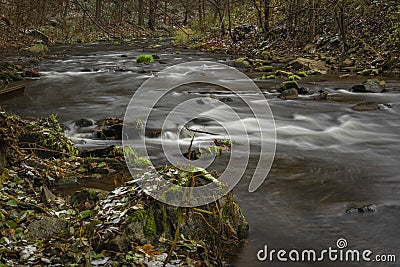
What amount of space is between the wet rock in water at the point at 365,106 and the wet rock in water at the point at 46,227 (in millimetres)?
8206

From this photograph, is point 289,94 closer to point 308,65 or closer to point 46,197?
point 308,65

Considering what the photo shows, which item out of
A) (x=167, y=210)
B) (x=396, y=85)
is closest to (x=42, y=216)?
(x=167, y=210)

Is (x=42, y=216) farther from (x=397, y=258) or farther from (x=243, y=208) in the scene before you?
(x=397, y=258)

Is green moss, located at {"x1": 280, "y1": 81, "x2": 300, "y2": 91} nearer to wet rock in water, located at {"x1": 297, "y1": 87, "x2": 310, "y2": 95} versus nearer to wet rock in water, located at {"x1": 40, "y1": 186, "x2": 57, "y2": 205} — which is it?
wet rock in water, located at {"x1": 297, "y1": 87, "x2": 310, "y2": 95}

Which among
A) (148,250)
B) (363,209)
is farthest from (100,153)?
(363,209)

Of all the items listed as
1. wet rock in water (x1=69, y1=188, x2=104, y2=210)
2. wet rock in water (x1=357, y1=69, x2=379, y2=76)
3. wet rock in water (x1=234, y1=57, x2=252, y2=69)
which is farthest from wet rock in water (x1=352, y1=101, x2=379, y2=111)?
wet rock in water (x1=69, y1=188, x2=104, y2=210)

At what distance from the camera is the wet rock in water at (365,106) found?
10320mm

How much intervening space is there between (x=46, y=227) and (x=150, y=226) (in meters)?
0.81

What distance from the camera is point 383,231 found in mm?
4363

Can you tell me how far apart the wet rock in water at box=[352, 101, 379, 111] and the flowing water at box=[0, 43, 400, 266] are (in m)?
0.33

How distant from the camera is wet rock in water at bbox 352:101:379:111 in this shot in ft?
33.9

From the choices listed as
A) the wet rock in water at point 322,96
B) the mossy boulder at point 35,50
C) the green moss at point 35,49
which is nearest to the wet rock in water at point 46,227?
the wet rock in water at point 322,96

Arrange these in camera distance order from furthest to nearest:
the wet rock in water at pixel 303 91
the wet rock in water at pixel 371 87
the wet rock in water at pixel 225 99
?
the wet rock in water at pixel 303 91, the wet rock in water at pixel 371 87, the wet rock in water at pixel 225 99

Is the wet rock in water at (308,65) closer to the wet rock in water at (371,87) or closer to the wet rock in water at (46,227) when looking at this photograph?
the wet rock in water at (371,87)
